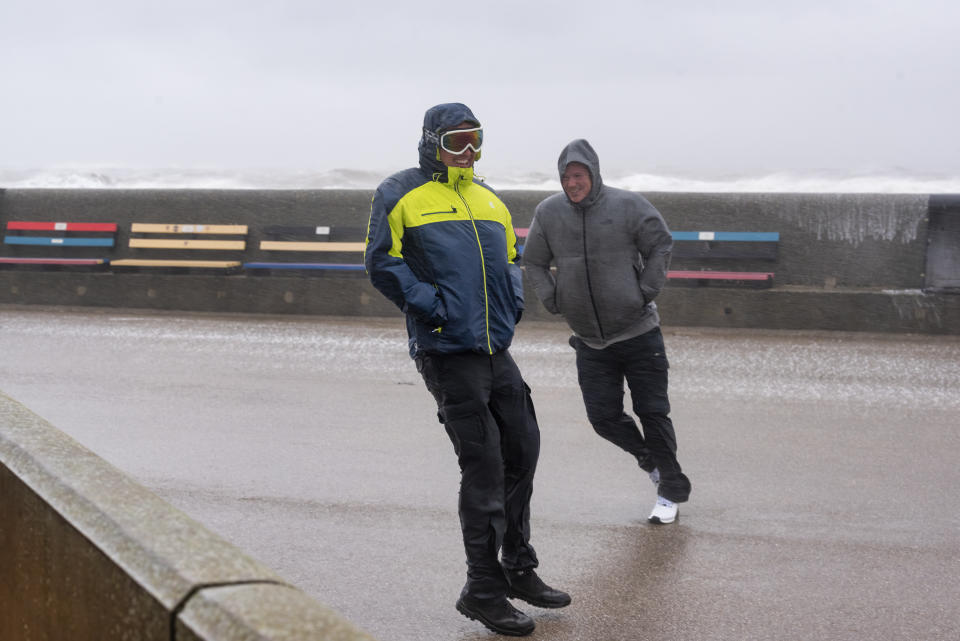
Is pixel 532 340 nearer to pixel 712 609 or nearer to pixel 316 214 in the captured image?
pixel 316 214

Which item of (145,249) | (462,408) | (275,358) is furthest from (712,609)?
(145,249)

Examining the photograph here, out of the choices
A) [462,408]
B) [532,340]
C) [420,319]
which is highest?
[420,319]

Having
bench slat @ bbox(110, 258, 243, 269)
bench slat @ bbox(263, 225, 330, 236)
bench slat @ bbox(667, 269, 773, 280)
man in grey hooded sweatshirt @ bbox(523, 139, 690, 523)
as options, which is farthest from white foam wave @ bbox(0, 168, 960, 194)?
man in grey hooded sweatshirt @ bbox(523, 139, 690, 523)

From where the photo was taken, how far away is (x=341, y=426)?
23.2 feet

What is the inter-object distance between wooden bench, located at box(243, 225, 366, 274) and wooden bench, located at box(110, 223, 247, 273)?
0.30m

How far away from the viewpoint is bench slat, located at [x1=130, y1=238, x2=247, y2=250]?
1308 centimetres

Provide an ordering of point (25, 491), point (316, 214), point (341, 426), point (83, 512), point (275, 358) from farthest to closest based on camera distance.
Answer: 1. point (316, 214)
2. point (275, 358)
3. point (341, 426)
4. point (25, 491)
5. point (83, 512)

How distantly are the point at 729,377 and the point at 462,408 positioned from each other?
16.6ft

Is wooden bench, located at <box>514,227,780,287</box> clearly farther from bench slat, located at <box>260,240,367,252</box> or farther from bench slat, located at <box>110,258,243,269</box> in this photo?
bench slat, located at <box>110,258,243,269</box>

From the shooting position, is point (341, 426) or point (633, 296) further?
point (341, 426)

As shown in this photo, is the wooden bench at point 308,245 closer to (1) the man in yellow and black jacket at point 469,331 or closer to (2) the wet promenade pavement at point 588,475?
(2) the wet promenade pavement at point 588,475

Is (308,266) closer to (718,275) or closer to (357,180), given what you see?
(718,275)

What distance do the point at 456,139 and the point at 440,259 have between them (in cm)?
42

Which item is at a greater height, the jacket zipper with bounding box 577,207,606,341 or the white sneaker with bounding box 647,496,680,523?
the jacket zipper with bounding box 577,207,606,341
